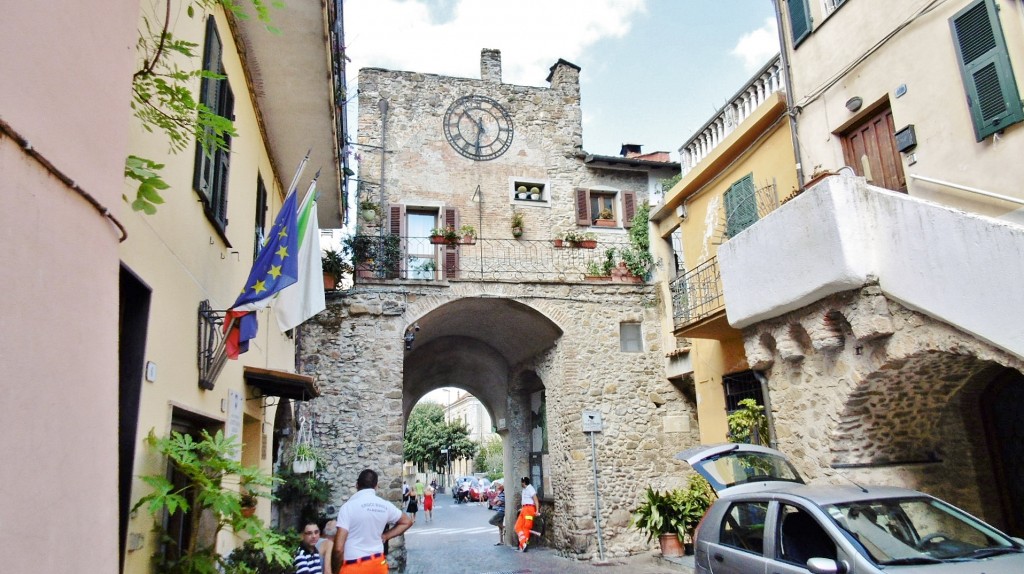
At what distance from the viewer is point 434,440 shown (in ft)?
153

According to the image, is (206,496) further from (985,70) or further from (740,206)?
(740,206)

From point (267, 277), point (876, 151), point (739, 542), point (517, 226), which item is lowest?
point (739, 542)

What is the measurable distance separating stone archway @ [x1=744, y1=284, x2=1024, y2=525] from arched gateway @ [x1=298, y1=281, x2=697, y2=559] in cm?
630

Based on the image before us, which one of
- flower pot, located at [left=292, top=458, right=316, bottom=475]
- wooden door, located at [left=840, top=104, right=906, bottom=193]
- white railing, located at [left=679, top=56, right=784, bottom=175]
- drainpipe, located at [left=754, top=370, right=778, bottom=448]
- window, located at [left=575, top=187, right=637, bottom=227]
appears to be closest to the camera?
wooden door, located at [left=840, top=104, right=906, bottom=193]

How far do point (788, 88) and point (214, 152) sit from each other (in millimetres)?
8232

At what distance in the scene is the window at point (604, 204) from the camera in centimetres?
1752

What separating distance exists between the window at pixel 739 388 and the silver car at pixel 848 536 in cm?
489

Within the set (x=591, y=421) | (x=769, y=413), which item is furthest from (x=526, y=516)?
(x=769, y=413)

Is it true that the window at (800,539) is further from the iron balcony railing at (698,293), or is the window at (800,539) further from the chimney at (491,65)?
the chimney at (491,65)

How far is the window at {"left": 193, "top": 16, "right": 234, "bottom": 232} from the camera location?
589 centimetres

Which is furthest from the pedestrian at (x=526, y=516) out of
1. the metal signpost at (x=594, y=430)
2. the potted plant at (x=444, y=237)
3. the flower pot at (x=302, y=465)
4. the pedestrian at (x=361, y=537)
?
the pedestrian at (x=361, y=537)

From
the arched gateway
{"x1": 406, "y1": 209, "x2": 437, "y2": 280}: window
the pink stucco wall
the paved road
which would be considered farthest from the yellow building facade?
the pink stucco wall

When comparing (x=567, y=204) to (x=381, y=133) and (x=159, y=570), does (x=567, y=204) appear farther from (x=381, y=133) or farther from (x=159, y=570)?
(x=159, y=570)

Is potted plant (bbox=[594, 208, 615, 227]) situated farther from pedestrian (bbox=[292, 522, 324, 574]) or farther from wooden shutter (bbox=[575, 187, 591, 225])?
pedestrian (bbox=[292, 522, 324, 574])
